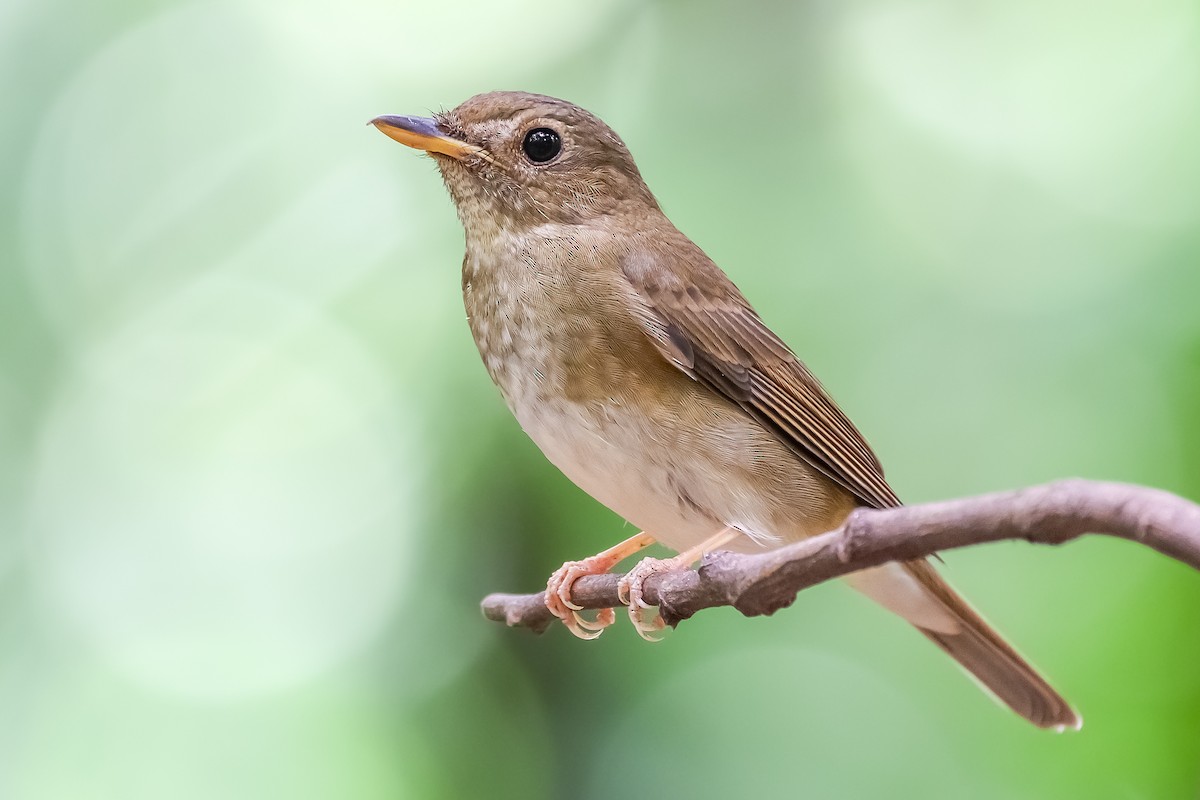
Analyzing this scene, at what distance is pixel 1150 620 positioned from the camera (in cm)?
330

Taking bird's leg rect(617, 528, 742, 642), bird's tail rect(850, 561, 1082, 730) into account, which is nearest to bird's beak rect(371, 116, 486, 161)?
bird's leg rect(617, 528, 742, 642)

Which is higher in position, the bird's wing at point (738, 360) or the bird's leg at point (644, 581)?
the bird's wing at point (738, 360)

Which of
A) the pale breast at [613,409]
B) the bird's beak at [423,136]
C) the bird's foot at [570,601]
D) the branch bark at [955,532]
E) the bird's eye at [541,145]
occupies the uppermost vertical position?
the bird's eye at [541,145]

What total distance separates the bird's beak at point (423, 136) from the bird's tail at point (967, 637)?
1263 mm

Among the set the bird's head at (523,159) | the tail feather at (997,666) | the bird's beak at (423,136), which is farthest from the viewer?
the tail feather at (997,666)

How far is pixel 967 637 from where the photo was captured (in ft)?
8.86

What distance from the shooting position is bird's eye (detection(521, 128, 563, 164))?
7.70 ft

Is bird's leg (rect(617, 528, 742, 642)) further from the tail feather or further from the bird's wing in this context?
the tail feather

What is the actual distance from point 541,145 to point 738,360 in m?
0.59

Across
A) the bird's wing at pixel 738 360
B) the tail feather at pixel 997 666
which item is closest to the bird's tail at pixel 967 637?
the tail feather at pixel 997 666

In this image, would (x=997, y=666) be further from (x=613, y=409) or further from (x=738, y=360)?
(x=613, y=409)

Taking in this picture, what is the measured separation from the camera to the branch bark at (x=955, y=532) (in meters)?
1.05

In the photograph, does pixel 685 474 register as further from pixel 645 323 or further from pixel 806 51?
pixel 806 51

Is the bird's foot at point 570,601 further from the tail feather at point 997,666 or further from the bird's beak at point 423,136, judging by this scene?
the bird's beak at point 423,136
